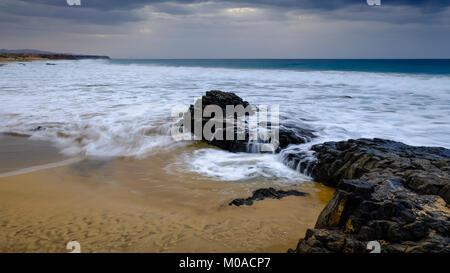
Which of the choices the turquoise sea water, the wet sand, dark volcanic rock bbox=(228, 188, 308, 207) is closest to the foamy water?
dark volcanic rock bbox=(228, 188, 308, 207)

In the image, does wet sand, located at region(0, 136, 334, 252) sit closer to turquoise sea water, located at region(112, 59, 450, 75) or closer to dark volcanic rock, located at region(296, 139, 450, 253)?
dark volcanic rock, located at region(296, 139, 450, 253)

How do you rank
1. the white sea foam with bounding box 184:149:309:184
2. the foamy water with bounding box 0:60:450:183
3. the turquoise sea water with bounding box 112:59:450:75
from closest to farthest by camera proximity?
the white sea foam with bounding box 184:149:309:184
the foamy water with bounding box 0:60:450:183
the turquoise sea water with bounding box 112:59:450:75

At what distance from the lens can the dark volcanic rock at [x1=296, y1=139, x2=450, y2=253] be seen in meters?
2.73

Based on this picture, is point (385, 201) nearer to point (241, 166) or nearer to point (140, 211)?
point (140, 211)

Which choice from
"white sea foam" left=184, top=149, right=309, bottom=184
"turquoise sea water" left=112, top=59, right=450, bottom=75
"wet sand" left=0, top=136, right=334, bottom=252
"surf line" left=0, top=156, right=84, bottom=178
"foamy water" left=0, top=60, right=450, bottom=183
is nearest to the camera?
"wet sand" left=0, top=136, right=334, bottom=252

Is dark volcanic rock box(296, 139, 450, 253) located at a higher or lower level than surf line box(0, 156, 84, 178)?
higher

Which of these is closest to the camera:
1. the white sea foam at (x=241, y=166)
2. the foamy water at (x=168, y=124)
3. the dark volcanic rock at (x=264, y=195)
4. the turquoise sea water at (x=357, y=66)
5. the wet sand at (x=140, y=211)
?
the wet sand at (x=140, y=211)

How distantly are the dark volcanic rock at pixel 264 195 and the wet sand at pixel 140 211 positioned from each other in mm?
110

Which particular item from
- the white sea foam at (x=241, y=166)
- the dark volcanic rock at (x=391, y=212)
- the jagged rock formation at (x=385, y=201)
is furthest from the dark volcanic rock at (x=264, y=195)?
the dark volcanic rock at (x=391, y=212)

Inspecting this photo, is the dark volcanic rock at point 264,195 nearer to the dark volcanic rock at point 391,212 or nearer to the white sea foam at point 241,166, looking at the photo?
the white sea foam at point 241,166

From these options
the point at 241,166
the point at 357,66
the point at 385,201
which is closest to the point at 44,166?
the point at 241,166

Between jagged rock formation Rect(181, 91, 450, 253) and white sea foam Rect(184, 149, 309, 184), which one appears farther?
white sea foam Rect(184, 149, 309, 184)

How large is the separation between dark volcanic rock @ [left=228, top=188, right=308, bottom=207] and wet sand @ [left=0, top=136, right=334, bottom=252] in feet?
0.36

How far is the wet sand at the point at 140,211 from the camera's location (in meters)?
3.54
